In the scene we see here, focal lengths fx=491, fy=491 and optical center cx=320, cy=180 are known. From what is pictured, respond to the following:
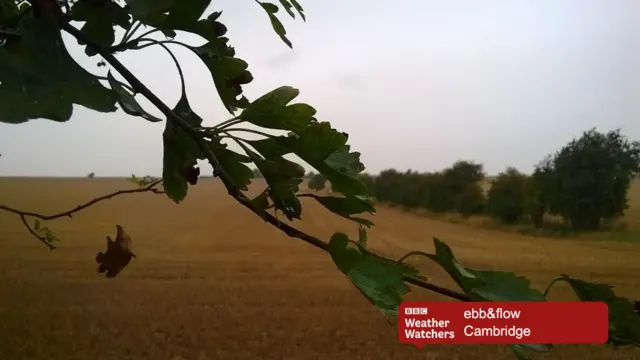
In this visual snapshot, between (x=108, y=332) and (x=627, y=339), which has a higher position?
(x=627, y=339)

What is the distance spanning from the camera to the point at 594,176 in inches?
35.4

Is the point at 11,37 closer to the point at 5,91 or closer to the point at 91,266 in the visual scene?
the point at 5,91

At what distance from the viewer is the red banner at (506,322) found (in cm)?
17

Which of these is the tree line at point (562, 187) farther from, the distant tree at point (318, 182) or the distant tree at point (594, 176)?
the distant tree at point (318, 182)

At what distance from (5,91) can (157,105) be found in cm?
5

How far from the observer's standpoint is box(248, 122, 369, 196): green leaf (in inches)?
5.7

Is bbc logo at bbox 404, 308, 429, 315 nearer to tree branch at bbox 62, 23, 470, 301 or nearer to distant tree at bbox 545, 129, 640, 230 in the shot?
tree branch at bbox 62, 23, 470, 301

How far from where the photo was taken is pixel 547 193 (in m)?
0.96

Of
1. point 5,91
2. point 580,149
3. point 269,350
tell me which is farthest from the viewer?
point 580,149

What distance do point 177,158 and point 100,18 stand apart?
49 mm

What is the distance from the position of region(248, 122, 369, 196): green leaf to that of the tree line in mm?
695

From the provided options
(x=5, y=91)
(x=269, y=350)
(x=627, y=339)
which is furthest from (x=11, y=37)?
(x=269, y=350)

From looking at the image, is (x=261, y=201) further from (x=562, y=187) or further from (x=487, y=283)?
(x=562, y=187)

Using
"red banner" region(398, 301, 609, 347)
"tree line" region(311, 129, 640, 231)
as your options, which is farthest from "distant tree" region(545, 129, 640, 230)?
"red banner" region(398, 301, 609, 347)
